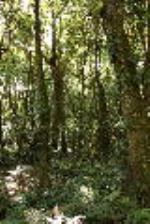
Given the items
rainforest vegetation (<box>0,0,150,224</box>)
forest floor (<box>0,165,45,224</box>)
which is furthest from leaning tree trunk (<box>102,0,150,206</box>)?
forest floor (<box>0,165,45,224</box>)

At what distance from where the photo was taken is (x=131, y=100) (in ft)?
46.9

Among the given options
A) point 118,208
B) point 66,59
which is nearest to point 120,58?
point 118,208

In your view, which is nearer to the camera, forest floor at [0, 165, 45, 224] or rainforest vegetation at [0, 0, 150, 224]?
forest floor at [0, 165, 45, 224]

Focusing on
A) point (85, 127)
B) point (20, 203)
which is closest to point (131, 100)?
point (20, 203)

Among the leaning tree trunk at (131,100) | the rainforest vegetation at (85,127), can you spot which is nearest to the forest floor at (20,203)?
the rainforest vegetation at (85,127)

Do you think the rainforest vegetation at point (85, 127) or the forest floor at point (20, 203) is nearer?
the forest floor at point (20, 203)

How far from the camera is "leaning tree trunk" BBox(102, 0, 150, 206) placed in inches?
563

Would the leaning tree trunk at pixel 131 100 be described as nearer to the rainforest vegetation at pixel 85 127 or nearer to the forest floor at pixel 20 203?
the rainforest vegetation at pixel 85 127

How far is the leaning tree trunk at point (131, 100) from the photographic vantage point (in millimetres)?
14297

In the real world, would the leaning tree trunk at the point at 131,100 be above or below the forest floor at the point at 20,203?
above

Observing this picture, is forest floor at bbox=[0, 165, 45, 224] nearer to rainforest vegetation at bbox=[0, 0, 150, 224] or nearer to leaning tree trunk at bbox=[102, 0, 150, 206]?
rainforest vegetation at bbox=[0, 0, 150, 224]

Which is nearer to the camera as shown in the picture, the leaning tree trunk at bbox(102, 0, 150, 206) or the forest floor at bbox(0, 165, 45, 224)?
the forest floor at bbox(0, 165, 45, 224)

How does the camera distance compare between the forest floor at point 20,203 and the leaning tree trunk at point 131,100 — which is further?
the leaning tree trunk at point 131,100

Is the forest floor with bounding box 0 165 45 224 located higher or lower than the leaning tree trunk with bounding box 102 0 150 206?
lower
